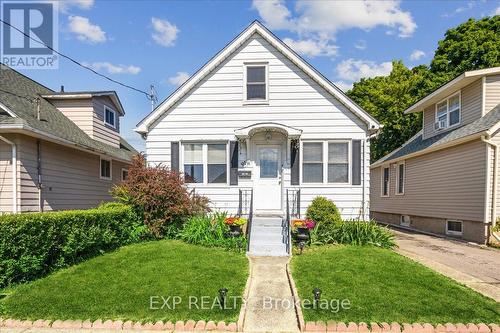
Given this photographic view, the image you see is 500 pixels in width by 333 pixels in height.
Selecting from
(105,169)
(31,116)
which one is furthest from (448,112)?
(31,116)

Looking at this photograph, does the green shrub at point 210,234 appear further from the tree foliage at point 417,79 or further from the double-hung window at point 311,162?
the tree foliage at point 417,79

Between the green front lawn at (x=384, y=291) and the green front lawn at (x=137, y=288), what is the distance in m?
1.59

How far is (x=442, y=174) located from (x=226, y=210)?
10.0 meters

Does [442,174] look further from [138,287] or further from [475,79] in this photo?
[138,287]

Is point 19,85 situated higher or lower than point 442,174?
higher

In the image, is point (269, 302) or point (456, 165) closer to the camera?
point (269, 302)

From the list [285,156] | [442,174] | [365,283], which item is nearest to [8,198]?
[285,156]

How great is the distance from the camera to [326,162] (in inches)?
448

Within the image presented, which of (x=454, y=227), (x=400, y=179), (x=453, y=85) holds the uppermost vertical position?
(x=453, y=85)

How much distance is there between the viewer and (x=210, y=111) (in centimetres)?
1163

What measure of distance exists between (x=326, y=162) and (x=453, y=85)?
25.1 feet

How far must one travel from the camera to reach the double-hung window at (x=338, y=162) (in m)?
11.3

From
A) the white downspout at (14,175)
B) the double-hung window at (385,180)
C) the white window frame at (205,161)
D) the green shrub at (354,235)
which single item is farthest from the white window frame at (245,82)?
the double-hung window at (385,180)

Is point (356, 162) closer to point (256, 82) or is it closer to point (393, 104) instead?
point (256, 82)
